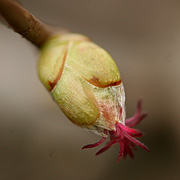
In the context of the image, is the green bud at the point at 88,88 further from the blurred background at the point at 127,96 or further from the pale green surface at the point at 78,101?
the blurred background at the point at 127,96

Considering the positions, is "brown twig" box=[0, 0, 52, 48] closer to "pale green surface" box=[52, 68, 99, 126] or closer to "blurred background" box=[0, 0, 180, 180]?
"pale green surface" box=[52, 68, 99, 126]

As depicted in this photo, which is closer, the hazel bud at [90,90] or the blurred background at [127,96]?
the hazel bud at [90,90]

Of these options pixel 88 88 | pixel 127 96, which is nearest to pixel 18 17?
Answer: pixel 88 88

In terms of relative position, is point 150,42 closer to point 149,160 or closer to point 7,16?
point 149,160

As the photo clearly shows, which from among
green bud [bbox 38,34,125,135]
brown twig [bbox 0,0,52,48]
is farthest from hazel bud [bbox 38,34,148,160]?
brown twig [bbox 0,0,52,48]

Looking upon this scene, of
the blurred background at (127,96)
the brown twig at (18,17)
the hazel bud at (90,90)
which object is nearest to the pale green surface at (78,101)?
the hazel bud at (90,90)

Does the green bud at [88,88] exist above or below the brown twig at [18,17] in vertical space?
below
